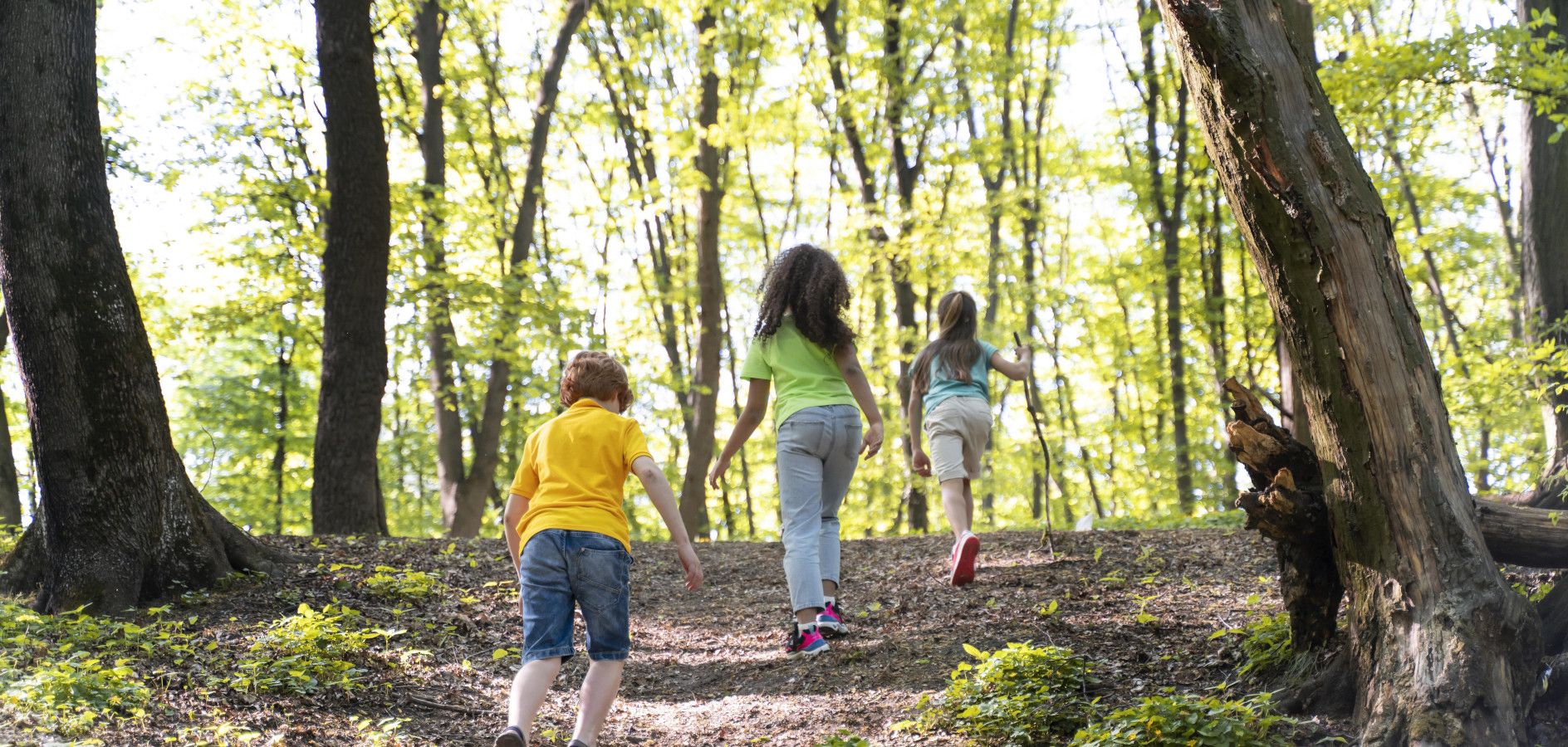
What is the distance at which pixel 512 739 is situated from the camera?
3.54m

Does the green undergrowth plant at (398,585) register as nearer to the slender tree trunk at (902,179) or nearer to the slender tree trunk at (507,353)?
the slender tree trunk at (507,353)

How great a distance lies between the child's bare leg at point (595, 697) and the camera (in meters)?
3.79

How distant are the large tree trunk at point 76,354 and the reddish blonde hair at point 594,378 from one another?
3148 mm

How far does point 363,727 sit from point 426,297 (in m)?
9.52

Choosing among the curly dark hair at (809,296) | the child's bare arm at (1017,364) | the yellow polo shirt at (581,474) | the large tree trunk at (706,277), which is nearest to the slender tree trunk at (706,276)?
the large tree trunk at (706,277)

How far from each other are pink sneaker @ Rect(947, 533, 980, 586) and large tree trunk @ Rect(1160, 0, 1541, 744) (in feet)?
10.1

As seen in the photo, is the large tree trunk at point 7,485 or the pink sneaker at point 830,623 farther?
the large tree trunk at point 7,485

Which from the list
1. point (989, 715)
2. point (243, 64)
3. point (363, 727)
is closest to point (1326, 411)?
point (989, 715)

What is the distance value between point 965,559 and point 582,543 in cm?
338

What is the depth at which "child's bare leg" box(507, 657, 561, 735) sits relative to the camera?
3.64m

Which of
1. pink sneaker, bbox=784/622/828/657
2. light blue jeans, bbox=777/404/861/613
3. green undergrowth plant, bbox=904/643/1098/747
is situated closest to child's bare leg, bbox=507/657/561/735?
green undergrowth plant, bbox=904/643/1098/747

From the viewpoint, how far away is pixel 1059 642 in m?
5.10

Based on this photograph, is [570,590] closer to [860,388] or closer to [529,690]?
[529,690]

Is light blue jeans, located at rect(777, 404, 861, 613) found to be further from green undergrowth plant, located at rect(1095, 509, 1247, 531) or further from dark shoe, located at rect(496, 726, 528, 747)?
green undergrowth plant, located at rect(1095, 509, 1247, 531)
